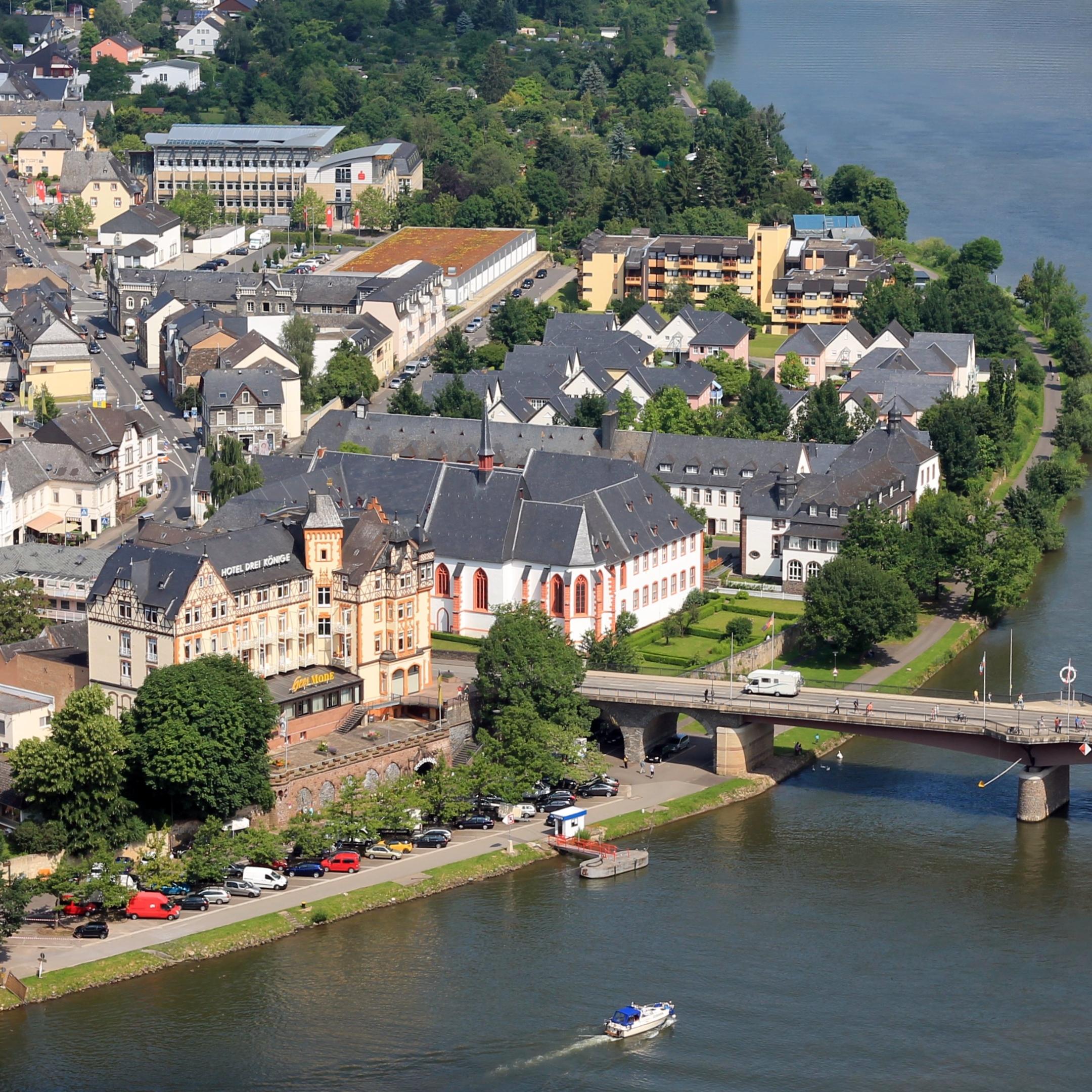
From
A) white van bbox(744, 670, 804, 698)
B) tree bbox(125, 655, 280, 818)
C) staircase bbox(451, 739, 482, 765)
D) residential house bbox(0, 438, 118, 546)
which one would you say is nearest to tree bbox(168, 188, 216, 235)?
residential house bbox(0, 438, 118, 546)

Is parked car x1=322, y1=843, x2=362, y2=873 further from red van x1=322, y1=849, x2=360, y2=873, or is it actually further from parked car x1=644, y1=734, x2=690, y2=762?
parked car x1=644, y1=734, x2=690, y2=762

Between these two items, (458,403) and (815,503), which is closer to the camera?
(815,503)

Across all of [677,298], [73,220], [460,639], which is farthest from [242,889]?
[73,220]

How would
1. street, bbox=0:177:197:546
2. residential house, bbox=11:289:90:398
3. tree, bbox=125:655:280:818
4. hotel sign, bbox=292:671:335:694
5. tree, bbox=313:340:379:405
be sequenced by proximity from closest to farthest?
tree, bbox=125:655:280:818
hotel sign, bbox=292:671:335:694
street, bbox=0:177:197:546
residential house, bbox=11:289:90:398
tree, bbox=313:340:379:405

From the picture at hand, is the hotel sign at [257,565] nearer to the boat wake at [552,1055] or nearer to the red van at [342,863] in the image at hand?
the red van at [342,863]

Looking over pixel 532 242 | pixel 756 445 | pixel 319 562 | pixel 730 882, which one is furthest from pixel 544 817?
pixel 532 242

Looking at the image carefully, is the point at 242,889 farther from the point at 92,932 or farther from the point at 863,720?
the point at 863,720

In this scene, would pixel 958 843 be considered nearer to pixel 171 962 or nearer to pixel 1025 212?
pixel 171 962
